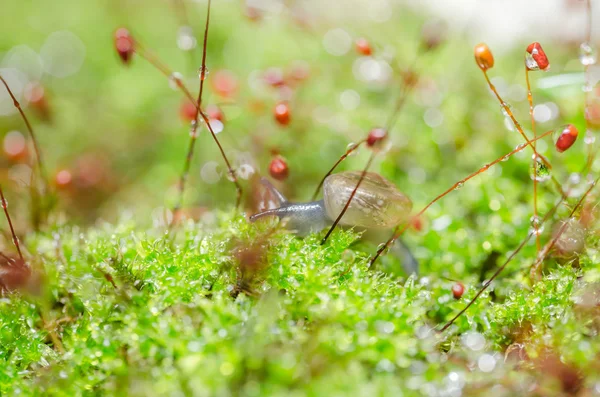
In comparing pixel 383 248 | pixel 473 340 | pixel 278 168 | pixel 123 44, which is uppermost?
pixel 123 44

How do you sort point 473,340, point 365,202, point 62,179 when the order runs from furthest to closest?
point 62,179, point 365,202, point 473,340

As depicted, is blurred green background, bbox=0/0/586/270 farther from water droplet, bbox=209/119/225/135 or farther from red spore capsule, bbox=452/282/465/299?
red spore capsule, bbox=452/282/465/299

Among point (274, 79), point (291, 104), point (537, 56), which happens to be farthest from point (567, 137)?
point (291, 104)

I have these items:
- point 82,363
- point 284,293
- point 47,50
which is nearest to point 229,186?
point 284,293

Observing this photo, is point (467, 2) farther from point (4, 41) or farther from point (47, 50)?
point (4, 41)

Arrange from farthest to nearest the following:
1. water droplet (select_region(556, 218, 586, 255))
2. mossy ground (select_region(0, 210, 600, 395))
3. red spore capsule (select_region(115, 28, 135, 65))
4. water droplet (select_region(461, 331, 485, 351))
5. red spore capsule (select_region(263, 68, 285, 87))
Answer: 1. red spore capsule (select_region(263, 68, 285, 87))
2. red spore capsule (select_region(115, 28, 135, 65))
3. water droplet (select_region(556, 218, 586, 255))
4. water droplet (select_region(461, 331, 485, 351))
5. mossy ground (select_region(0, 210, 600, 395))

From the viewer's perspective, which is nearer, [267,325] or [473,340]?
[267,325]

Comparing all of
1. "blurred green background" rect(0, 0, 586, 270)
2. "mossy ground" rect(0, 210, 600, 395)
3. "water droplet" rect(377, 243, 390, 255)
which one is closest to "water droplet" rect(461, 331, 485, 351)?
"mossy ground" rect(0, 210, 600, 395)

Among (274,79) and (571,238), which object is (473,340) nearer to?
(571,238)
